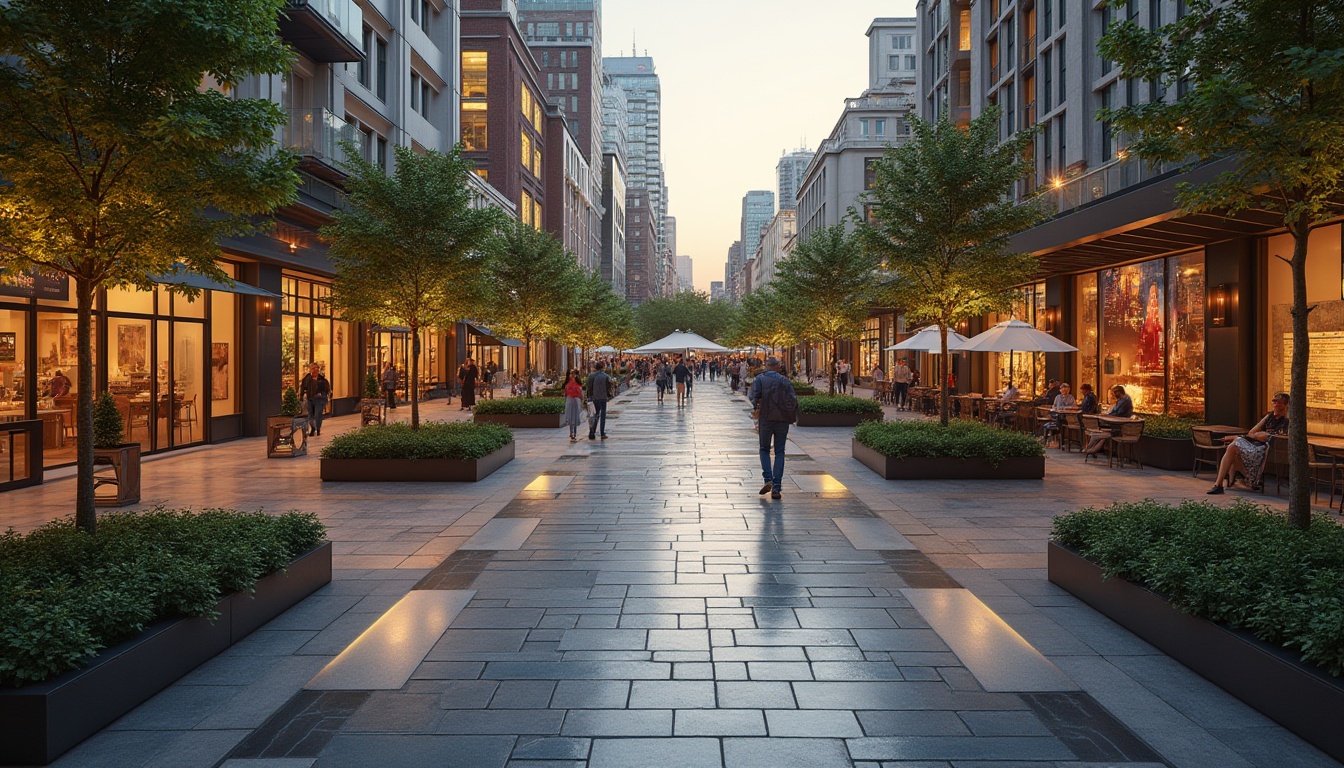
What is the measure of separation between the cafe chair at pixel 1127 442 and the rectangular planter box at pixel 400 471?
36.5 ft

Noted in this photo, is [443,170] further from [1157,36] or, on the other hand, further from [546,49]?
[546,49]

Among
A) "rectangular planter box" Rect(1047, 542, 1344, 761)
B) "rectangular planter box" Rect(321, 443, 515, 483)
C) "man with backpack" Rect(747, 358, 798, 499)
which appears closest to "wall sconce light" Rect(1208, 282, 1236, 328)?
"man with backpack" Rect(747, 358, 798, 499)

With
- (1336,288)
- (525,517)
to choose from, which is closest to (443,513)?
(525,517)

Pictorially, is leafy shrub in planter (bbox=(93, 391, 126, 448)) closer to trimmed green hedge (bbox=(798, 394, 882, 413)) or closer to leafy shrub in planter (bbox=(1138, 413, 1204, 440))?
leafy shrub in planter (bbox=(1138, 413, 1204, 440))

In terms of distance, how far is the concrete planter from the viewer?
583 inches

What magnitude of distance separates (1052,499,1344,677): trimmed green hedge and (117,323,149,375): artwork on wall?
16.4m

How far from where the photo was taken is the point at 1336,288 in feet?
48.4

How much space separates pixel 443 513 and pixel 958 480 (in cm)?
777

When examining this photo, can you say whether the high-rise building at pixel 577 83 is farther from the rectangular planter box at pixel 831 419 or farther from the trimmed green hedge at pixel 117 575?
the trimmed green hedge at pixel 117 575

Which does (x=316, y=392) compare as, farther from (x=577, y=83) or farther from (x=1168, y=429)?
(x=577, y=83)

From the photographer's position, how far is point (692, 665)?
5.24 metres

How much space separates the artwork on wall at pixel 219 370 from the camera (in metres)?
19.7

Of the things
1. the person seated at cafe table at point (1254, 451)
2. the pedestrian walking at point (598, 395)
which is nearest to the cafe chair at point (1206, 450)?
the person seated at cafe table at point (1254, 451)

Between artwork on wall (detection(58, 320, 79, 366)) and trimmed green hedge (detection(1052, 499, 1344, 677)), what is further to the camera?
artwork on wall (detection(58, 320, 79, 366))
